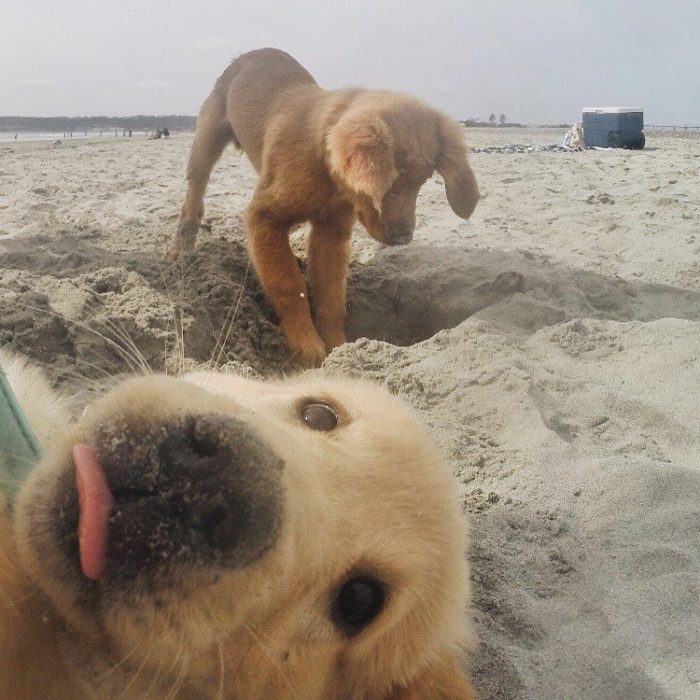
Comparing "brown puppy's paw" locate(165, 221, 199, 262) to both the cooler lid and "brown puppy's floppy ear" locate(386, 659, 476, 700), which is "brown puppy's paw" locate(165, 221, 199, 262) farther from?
the cooler lid

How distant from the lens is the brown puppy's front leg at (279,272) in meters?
4.07

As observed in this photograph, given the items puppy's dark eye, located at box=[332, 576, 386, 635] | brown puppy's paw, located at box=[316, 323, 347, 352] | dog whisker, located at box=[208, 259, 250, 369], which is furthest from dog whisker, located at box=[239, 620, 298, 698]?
brown puppy's paw, located at box=[316, 323, 347, 352]

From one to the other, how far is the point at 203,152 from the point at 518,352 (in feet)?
11.2

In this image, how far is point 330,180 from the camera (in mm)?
4074

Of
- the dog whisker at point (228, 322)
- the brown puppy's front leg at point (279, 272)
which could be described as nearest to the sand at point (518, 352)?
the dog whisker at point (228, 322)

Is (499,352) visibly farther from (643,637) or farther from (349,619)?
(349,619)

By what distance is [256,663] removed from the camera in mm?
A: 1270

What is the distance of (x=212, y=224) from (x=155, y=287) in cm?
187

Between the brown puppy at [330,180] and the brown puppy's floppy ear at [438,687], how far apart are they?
2420 millimetres

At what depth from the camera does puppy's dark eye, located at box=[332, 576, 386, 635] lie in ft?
4.48

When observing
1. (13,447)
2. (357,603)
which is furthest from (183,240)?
(357,603)

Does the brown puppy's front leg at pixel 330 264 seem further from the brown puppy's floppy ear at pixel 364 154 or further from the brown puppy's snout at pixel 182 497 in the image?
the brown puppy's snout at pixel 182 497

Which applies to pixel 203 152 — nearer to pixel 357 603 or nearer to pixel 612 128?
pixel 357 603

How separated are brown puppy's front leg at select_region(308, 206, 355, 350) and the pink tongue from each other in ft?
10.9
